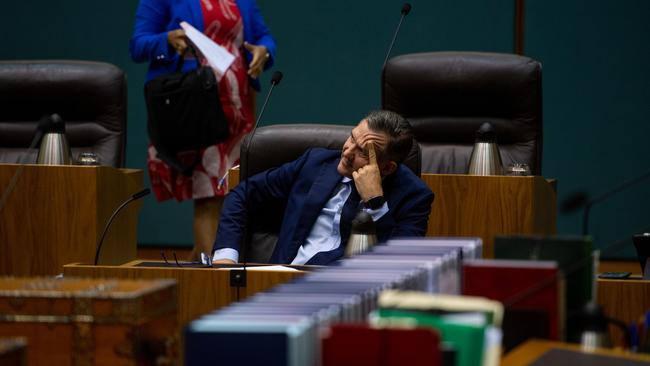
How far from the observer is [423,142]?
14.4 feet

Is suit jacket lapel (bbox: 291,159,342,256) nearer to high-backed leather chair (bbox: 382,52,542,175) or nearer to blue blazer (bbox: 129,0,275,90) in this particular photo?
high-backed leather chair (bbox: 382,52,542,175)

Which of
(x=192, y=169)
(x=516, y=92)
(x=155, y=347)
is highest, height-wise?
(x=516, y=92)

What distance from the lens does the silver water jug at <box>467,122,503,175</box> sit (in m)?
3.88

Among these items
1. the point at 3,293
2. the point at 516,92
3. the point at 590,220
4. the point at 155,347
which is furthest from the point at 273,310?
the point at 590,220

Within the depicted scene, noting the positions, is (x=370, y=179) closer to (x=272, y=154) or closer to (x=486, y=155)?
(x=272, y=154)

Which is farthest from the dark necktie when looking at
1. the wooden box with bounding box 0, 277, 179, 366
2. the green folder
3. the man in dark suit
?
the green folder

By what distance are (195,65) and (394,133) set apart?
153 centimetres

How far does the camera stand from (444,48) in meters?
6.06

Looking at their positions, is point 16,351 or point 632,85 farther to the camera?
point 632,85

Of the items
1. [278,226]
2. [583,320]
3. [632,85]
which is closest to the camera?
[583,320]

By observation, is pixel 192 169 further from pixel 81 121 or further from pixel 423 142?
pixel 423 142

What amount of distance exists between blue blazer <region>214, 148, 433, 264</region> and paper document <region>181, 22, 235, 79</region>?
1176 mm

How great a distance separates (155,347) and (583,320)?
0.65m

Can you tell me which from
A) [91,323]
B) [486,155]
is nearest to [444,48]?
[486,155]
